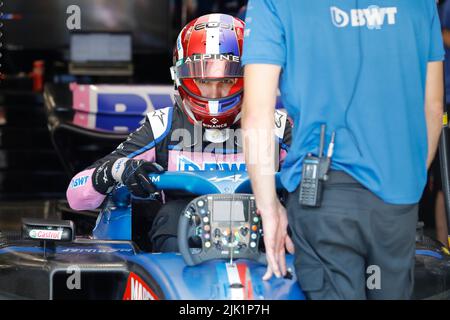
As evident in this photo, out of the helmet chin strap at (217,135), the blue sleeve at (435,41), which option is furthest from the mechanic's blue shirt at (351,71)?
the helmet chin strap at (217,135)

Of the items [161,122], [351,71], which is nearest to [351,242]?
[351,71]

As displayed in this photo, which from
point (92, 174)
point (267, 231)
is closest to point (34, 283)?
point (92, 174)

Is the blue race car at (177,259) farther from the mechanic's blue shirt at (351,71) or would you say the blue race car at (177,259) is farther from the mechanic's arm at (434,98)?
the mechanic's arm at (434,98)

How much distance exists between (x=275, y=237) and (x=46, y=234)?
98 centimetres

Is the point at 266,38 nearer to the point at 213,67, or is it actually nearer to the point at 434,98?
the point at 434,98

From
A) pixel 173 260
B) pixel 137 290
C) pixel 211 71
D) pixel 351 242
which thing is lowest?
pixel 137 290

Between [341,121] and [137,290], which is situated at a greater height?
[341,121]

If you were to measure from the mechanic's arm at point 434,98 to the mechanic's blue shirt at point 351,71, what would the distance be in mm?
212

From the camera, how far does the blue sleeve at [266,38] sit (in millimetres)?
2625

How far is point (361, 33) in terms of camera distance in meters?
2.63

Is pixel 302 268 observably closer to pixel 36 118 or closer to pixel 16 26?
pixel 36 118

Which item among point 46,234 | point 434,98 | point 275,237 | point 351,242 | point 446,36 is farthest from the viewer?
point 446,36

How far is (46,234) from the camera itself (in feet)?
10.7

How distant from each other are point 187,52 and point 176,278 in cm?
133
